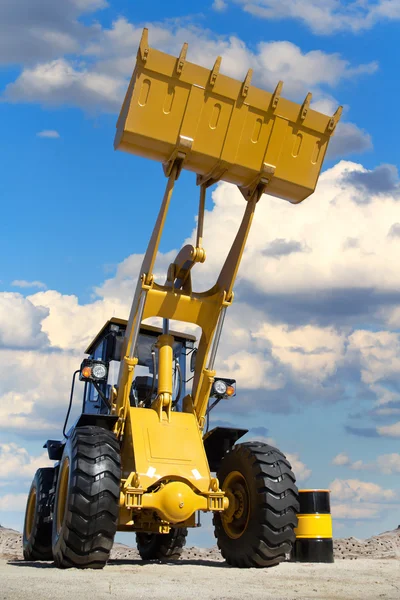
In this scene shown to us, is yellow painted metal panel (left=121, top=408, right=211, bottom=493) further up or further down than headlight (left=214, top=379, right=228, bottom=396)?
further down

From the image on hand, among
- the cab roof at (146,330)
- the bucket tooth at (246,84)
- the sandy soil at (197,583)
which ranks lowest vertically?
the sandy soil at (197,583)

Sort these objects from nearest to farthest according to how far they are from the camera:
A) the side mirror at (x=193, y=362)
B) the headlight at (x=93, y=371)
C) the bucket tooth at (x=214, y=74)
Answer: the bucket tooth at (x=214, y=74), the headlight at (x=93, y=371), the side mirror at (x=193, y=362)

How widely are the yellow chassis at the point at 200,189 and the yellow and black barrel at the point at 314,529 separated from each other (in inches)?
86.8

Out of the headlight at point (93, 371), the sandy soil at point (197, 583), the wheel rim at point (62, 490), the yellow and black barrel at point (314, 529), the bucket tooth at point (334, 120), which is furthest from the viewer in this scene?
the yellow and black barrel at point (314, 529)

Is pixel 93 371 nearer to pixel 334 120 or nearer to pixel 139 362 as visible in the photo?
pixel 139 362

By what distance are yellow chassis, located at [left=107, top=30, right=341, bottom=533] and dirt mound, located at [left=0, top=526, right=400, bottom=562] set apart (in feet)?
19.3

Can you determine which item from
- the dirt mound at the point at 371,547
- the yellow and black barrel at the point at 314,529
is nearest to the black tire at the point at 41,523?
the yellow and black barrel at the point at 314,529

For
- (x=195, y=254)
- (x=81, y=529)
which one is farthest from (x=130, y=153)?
(x=81, y=529)

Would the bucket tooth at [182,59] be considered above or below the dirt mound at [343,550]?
above

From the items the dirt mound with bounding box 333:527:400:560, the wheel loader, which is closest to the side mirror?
the wheel loader

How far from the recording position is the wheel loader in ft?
27.0

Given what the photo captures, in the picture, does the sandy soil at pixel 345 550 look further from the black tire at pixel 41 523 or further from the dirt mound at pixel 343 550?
the black tire at pixel 41 523

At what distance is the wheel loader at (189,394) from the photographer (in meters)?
8.24

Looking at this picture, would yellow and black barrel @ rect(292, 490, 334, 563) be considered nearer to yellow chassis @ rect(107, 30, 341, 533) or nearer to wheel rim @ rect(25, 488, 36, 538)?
yellow chassis @ rect(107, 30, 341, 533)
